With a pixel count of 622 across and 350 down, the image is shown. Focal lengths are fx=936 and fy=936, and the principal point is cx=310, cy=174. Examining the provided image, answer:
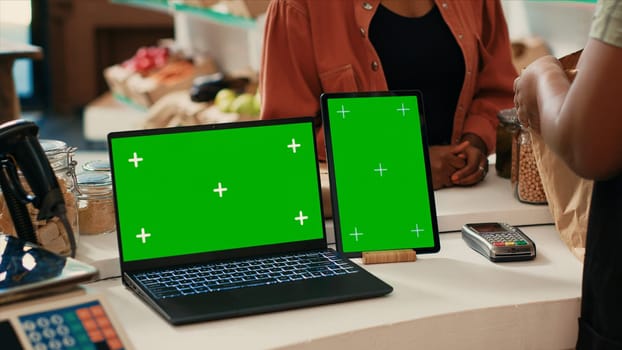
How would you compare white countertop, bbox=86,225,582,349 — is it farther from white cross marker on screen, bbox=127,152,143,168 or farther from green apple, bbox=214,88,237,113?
green apple, bbox=214,88,237,113

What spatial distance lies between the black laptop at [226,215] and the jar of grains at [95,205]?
0.20 metres

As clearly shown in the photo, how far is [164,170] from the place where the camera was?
1.63 m

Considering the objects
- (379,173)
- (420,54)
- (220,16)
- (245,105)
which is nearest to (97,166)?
(379,173)

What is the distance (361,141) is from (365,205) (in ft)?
0.40

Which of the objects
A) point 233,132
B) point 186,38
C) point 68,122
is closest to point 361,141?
point 233,132

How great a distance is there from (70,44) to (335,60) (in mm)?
5631

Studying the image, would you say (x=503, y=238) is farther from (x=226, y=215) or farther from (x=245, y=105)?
(x=245, y=105)

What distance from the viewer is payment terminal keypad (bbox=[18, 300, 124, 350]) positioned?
3.85ft

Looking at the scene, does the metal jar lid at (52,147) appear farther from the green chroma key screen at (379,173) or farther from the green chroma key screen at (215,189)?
the green chroma key screen at (379,173)

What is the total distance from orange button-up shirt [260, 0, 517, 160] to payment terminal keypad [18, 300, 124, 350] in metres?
1.01

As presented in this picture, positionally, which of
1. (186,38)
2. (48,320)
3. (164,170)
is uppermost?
(186,38)

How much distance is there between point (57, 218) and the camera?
1626 mm

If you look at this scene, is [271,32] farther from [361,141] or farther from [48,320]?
[48,320]

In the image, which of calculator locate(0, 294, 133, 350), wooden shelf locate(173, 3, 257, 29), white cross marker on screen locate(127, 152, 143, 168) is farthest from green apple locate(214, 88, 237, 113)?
calculator locate(0, 294, 133, 350)
